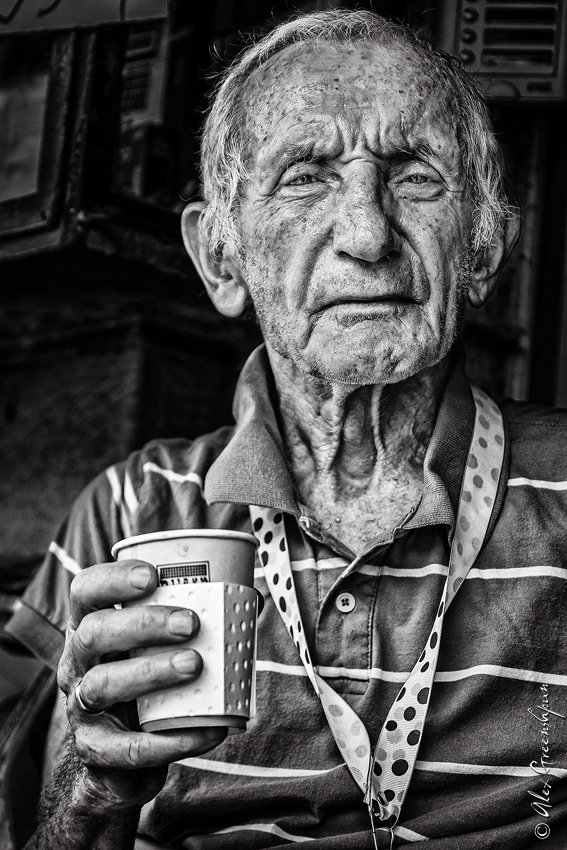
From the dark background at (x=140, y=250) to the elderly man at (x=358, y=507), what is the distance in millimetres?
584

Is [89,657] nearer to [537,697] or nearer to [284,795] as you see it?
[284,795]

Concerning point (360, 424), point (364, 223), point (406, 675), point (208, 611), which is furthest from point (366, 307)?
point (208, 611)

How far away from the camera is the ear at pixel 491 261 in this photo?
Result: 236 cm

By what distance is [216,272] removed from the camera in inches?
98.3

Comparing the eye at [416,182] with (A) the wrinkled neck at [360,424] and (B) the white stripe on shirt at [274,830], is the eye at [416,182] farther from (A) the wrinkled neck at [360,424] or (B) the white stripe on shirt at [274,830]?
(B) the white stripe on shirt at [274,830]

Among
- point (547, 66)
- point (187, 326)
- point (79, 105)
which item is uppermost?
point (547, 66)

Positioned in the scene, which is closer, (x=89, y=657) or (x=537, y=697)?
(x=89, y=657)

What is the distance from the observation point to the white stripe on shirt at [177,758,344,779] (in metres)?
1.98

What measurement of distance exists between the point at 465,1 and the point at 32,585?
2153mm

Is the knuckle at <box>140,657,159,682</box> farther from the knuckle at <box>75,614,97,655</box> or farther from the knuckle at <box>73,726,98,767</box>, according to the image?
the knuckle at <box>73,726,98,767</box>

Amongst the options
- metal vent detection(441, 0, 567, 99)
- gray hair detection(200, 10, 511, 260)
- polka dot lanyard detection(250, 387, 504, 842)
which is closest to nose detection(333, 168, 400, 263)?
gray hair detection(200, 10, 511, 260)

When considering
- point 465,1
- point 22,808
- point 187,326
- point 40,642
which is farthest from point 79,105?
point 22,808

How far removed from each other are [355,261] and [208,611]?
34.4 inches

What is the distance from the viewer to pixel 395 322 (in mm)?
2066
